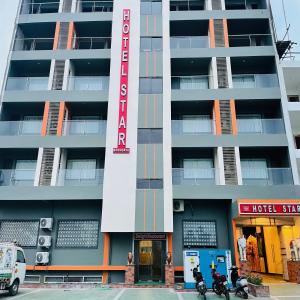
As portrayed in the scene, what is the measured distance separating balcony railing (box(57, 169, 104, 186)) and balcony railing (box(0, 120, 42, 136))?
3852mm

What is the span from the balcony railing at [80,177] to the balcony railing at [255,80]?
38.3 ft

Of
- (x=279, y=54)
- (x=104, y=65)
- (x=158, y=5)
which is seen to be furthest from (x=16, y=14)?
(x=279, y=54)

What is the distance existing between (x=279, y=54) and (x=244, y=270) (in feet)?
51.4

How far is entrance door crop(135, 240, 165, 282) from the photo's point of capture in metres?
17.4

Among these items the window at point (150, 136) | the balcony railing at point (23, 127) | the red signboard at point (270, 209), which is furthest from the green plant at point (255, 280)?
the balcony railing at point (23, 127)

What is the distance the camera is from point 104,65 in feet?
72.5

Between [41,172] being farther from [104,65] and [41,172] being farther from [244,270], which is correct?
[244,270]

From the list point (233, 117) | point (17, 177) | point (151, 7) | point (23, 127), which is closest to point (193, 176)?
point (233, 117)

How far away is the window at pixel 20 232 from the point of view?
18484mm

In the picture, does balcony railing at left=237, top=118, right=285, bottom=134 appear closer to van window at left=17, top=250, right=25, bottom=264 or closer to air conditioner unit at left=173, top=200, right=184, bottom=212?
air conditioner unit at left=173, top=200, right=184, bottom=212

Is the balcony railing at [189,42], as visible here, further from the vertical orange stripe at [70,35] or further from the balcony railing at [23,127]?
the balcony railing at [23,127]

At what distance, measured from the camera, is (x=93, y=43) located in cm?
2391

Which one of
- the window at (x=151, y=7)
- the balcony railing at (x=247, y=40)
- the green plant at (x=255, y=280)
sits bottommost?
the green plant at (x=255, y=280)

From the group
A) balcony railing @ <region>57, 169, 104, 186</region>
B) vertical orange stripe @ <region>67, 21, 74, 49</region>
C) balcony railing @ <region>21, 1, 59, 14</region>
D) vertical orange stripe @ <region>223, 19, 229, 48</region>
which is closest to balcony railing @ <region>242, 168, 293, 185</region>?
vertical orange stripe @ <region>223, 19, 229, 48</region>
